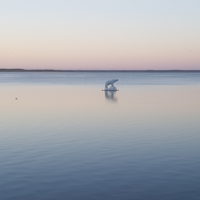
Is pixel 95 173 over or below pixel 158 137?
below

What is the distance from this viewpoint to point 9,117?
41938mm

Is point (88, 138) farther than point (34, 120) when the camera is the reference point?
No

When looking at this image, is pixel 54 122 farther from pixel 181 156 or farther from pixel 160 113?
pixel 181 156

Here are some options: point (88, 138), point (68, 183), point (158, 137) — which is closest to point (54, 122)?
point (88, 138)

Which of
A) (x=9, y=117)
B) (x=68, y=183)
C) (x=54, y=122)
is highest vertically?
(x=9, y=117)

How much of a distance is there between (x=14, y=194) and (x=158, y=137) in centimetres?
1507

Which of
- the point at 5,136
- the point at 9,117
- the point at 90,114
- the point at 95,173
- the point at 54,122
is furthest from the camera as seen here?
the point at 90,114

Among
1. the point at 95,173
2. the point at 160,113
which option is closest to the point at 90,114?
the point at 160,113

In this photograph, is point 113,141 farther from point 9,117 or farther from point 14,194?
point 9,117

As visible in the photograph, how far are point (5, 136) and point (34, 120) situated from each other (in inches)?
378

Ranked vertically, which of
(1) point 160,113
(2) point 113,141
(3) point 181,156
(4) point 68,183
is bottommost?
(4) point 68,183

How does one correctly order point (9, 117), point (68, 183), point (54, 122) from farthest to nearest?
1. point (9, 117)
2. point (54, 122)
3. point (68, 183)

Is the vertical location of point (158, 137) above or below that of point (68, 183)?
above

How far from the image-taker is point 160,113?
4572cm
